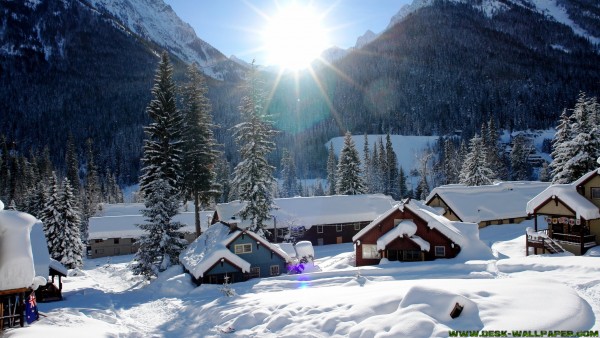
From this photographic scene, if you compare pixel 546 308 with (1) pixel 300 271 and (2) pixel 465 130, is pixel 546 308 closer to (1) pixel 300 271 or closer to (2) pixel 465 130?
(1) pixel 300 271

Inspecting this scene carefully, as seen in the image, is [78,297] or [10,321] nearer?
[10,321]

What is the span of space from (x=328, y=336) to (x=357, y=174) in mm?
47683

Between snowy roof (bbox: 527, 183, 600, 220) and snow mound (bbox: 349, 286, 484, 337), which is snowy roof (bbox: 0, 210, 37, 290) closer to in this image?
snow mound (bbox: 349, 286, 484, 337)

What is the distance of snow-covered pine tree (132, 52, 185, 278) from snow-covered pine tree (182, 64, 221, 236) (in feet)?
3.09

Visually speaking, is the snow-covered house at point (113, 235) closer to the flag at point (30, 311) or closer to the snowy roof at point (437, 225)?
the snowy roof at point (437, 225)

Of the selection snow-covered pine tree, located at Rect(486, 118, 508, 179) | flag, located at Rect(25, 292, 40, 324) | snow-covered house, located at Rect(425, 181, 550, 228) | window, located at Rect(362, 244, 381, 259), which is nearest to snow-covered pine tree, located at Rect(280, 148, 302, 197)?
snow-covered pine tree, located at Rect(486, 118, 508, 179)

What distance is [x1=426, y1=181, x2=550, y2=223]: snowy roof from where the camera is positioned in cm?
4834

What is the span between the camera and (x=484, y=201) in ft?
164

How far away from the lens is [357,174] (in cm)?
6288

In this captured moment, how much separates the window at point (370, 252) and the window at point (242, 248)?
10324mm

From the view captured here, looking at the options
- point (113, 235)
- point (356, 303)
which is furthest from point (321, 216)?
point (113, 235)

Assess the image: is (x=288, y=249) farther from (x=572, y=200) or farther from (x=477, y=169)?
(x=477, y=169)

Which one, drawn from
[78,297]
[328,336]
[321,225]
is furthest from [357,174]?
[328,336]

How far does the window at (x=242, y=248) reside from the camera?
33844 mm
